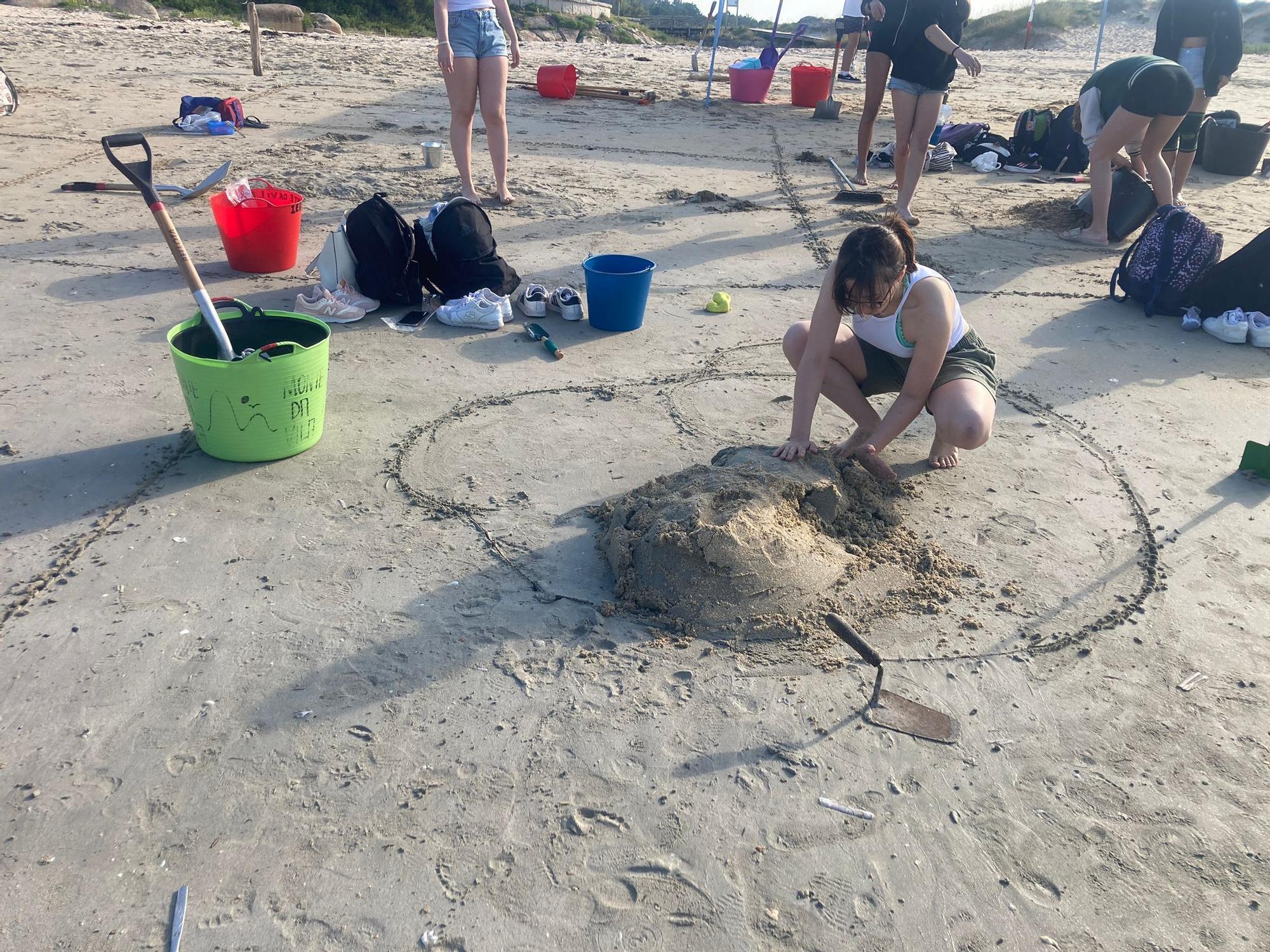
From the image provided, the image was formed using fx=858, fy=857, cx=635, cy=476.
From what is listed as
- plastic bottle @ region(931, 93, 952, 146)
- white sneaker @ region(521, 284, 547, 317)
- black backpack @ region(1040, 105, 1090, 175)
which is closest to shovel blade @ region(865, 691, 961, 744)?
white sneaker @ region(521, 284, 547, 317)

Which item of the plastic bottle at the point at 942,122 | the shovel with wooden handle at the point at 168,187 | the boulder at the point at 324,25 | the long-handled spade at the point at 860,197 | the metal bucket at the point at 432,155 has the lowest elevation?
the long-handled spade at the point at 860,197

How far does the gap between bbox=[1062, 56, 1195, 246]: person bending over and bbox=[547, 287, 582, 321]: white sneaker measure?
13.3ft

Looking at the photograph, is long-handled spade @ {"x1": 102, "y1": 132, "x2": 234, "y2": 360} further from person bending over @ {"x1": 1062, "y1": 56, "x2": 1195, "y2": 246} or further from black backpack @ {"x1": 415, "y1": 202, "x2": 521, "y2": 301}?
person bending over @ {"x1": 1062, "y1": 56, "x2": 1195, "y2": 246}

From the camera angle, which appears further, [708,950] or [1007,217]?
[1007,217]

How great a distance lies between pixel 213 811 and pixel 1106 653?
245 centimetres

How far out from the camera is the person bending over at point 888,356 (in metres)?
2.80

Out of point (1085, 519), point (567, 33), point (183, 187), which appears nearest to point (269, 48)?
point (183, 187)

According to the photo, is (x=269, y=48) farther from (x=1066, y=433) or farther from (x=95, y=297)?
(x=1066, y=433)

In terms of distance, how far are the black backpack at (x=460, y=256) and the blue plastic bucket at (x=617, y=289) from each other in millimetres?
518

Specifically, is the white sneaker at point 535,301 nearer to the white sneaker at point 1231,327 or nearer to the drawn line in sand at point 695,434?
the drawn line in sand at point 695,434

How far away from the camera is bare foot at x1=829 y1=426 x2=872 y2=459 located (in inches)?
126

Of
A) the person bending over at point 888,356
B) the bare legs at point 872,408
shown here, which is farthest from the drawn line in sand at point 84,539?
the bare legs at point 872,408


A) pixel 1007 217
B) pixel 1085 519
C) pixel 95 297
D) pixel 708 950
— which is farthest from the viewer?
pixel 1007 217

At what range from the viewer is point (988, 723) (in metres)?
2.30
